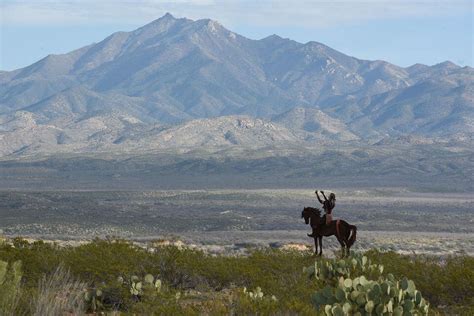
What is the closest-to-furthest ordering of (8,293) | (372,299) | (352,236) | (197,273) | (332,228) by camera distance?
(372,299) < (8,293) < (352,236) < (332,228) < (197,273)

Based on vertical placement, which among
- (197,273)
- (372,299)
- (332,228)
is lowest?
(197,273)

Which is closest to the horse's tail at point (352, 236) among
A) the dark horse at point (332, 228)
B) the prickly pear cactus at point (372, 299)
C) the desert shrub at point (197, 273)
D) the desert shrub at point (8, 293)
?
the dark horse at point (332, 228)

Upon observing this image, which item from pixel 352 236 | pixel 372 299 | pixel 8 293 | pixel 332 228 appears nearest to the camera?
pixel 372 299

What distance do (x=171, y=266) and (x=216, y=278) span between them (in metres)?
0.98

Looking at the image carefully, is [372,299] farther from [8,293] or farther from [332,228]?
[8,293]

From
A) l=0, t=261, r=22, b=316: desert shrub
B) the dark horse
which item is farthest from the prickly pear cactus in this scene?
l=0, t=261, r=22, b=316: desert shrub

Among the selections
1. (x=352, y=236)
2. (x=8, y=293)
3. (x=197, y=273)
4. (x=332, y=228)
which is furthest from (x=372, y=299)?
(x=197, y=273)

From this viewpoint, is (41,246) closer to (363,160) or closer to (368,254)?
(368,254)

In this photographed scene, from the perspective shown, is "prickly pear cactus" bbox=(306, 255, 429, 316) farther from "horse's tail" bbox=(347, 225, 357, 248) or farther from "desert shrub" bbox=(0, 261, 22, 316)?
"desert shrub" bbox=(0, 261, 22, 316)

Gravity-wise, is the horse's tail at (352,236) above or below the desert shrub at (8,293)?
above

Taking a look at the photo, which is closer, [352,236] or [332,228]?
[352,236]

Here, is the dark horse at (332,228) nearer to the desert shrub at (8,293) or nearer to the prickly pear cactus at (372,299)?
the prickly pear cactus at (372,299)

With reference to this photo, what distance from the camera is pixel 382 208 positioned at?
81.9m

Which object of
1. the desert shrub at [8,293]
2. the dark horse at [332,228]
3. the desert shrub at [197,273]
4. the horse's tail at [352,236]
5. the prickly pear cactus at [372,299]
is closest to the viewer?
the prickly pear cactus at [372,299]
